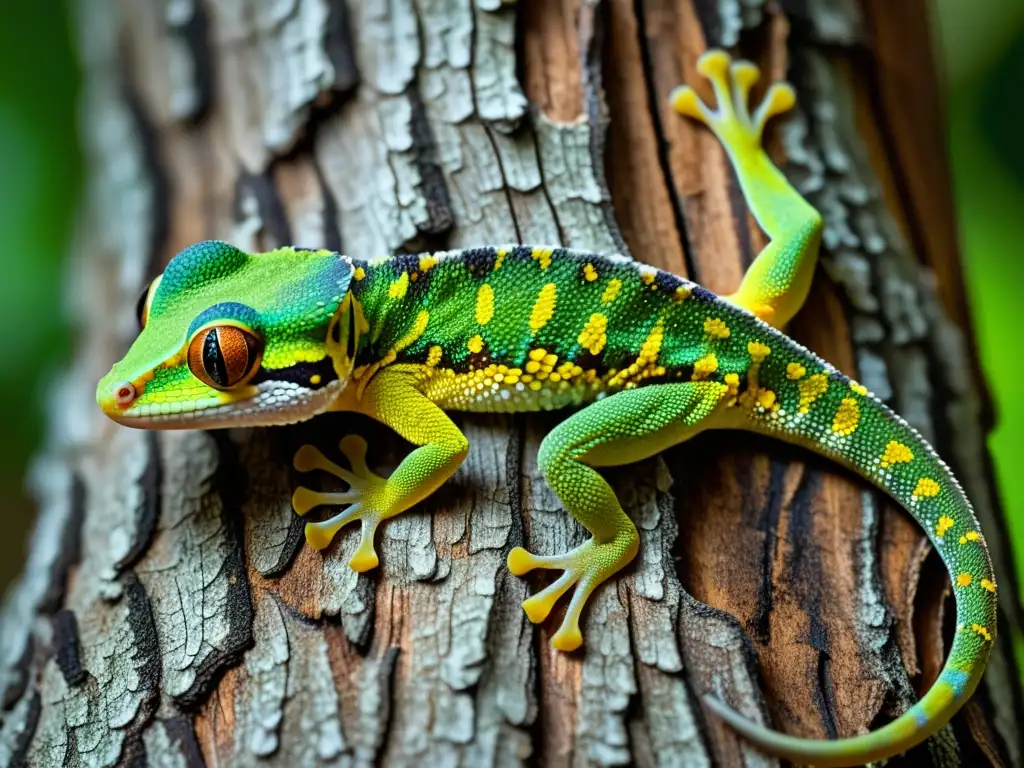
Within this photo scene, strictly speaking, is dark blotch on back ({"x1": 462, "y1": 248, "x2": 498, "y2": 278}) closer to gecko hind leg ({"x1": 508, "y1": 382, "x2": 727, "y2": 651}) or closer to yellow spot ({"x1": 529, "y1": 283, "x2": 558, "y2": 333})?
yellow spot ({"x1": 529, "y1": 283, "x2": 558, "y2": 333})

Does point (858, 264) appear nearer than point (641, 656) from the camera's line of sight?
No

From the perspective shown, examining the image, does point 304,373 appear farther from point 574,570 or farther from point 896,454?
point 896,454

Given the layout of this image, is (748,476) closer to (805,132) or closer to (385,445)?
(385,445)

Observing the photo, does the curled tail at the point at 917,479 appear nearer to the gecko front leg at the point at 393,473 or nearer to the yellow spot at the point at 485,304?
the yellow spot at the point at 485,304

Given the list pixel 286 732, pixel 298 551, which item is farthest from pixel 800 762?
pixel 298 551

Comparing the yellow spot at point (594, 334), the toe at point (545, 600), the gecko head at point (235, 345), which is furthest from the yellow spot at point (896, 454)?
the gecko head at point (235, 345)

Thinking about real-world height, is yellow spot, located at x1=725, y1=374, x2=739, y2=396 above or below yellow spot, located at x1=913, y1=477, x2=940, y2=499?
above

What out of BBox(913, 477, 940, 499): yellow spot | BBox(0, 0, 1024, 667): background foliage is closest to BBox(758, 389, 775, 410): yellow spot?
BBox(913, 477, 940, 499): yellow spot
